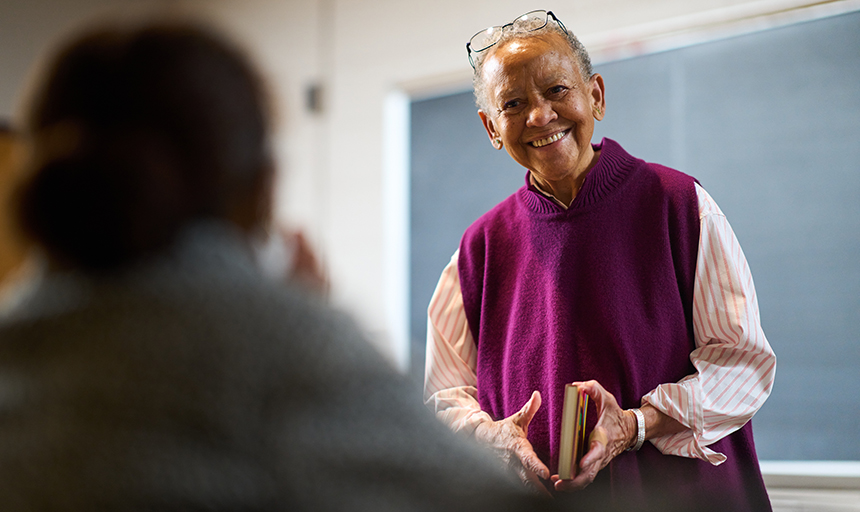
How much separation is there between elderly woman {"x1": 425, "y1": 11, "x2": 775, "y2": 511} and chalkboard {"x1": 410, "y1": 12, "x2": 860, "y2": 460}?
2.50 feet

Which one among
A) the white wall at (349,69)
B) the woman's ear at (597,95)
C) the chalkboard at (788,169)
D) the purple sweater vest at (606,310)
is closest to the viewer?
the purple sweater vest at (606,310)

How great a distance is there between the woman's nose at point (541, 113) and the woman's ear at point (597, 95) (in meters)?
0.12

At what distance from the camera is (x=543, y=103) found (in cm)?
124

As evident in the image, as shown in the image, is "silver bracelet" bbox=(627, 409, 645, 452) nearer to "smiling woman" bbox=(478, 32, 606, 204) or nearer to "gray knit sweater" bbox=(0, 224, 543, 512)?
"smiling woman" bbox=(478, 32, 606, 204)

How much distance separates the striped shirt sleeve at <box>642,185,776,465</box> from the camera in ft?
3.63

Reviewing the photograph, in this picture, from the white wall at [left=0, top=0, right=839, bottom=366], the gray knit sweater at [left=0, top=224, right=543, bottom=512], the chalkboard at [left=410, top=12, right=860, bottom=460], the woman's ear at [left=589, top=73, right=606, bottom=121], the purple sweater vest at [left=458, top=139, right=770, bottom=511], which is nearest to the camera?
the gray knit sweater at [left=0, top=224, right=543, bottom=512]

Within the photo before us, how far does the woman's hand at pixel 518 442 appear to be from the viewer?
113cm

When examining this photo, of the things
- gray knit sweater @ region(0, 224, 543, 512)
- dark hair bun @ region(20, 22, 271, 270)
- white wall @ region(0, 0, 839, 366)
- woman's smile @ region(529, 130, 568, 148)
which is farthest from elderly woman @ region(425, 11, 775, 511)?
white wall @ region(0, 0, 839, 366)

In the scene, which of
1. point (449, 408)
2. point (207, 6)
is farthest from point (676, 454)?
point (207, 6)

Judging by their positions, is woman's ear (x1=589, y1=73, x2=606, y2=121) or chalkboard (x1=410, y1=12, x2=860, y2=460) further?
chalkboard (x1=410, y1=12, x2=860, y2=460)

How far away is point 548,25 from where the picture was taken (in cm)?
127

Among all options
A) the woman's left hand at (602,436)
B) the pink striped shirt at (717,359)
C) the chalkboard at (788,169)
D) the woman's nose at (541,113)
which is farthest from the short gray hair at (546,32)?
the chalkboard at (788,169)

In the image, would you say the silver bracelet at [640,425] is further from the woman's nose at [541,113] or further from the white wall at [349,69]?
the white wall at [349,69]

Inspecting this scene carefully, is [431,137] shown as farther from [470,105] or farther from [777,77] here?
[777,77]
